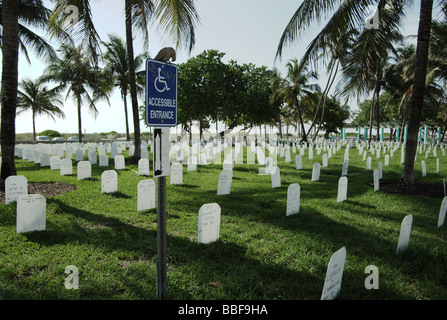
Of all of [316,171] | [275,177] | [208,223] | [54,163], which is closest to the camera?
[208,223]

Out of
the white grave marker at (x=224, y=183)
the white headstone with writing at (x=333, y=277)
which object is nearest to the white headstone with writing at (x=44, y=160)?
the white grave marker at (x=224, y=183)

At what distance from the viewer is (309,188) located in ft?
28.8

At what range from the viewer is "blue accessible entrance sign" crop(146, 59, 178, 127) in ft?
7.79

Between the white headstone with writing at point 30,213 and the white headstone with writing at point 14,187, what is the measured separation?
1.83m

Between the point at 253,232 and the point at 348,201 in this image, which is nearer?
the point at 253,232

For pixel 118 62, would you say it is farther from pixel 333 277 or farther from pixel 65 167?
pixel 333 277

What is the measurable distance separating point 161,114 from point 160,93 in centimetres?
18

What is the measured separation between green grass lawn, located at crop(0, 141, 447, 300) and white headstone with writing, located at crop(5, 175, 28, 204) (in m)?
0.61

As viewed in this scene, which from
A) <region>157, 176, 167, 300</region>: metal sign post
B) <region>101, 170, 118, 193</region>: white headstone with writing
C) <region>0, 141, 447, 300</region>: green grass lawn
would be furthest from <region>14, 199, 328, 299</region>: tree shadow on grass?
<region>101, 170, 118, 193</region>: white headstone with writing

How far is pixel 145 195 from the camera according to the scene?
243 inches

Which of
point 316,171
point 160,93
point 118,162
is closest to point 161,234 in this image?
point 160,93

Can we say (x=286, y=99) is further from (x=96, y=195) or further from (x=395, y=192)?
(x=96, y=195)
